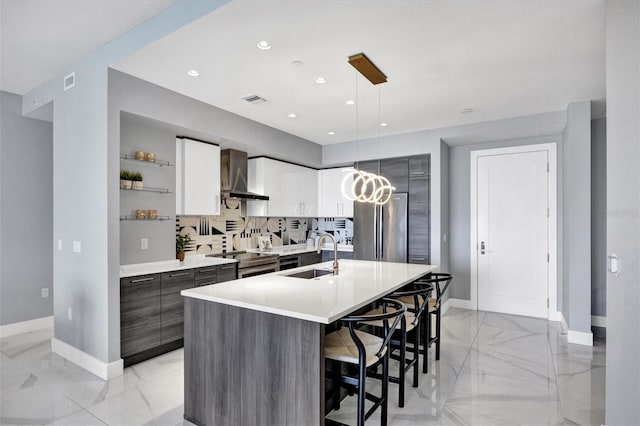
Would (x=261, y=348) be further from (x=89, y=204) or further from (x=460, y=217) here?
(x=460, y=217)

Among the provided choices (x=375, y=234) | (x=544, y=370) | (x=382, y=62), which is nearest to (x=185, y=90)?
(x=382, y=62)

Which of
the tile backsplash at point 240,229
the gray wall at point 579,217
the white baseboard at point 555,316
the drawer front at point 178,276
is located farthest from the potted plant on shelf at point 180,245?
the white baseboard at point 555,316

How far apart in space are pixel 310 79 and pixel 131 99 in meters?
1.61

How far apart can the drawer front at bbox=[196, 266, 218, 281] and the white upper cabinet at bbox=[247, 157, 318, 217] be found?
147 centimetres

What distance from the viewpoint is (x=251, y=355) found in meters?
2.06

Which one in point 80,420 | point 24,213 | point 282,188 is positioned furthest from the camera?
point 282,188

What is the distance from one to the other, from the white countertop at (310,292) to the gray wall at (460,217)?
2.42 metres

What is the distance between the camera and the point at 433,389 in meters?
2.80

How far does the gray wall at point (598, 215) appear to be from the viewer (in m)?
4.34

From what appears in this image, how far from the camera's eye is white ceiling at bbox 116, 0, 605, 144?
2.15 meters

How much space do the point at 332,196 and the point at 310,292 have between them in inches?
152

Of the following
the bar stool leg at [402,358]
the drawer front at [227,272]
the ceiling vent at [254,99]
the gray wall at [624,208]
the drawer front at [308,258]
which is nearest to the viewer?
the gray wall at [624,208]

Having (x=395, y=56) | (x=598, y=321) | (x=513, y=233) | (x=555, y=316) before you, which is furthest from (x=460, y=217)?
(x=395, y=56)

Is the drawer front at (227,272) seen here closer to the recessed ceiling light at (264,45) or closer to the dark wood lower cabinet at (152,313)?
the dark wood lower cabinet at (152,313)
